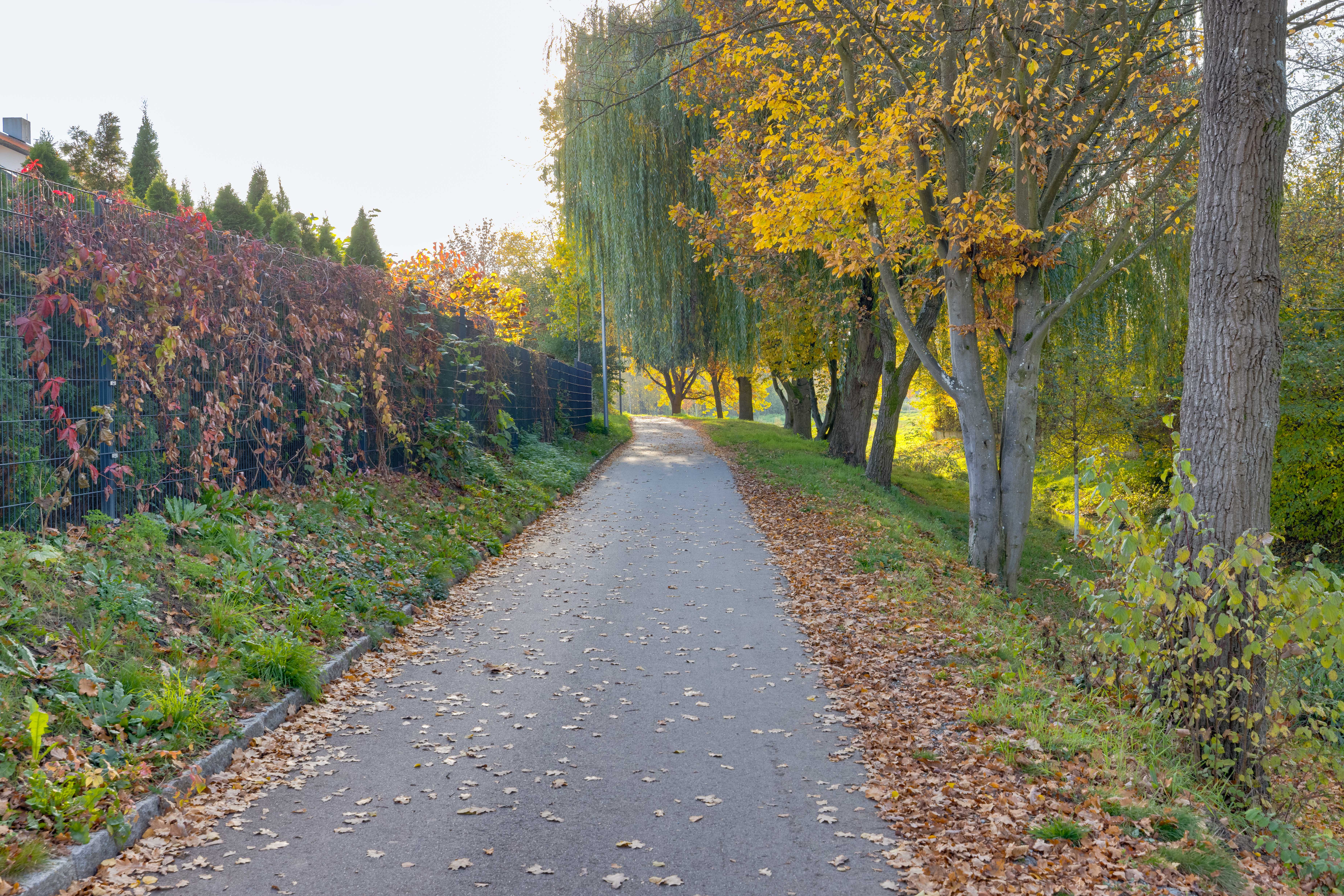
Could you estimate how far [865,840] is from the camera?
4.09m

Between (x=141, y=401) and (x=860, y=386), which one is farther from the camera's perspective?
(x=860, y=386)

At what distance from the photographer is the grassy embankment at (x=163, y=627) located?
401 centimetres

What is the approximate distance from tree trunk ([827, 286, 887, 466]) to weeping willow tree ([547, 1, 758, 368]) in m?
2.80

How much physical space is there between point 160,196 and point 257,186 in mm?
6689

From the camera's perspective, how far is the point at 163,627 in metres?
5.66

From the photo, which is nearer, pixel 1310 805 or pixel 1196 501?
pixel 1196 501

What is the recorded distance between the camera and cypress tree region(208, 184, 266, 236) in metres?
17.0

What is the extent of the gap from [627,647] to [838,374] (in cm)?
2454

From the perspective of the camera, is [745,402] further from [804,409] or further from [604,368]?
[604,368]

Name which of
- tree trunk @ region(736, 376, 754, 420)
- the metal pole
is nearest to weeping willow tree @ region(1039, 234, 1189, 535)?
the metal pole

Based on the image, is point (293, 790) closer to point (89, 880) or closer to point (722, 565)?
point (89, 880)

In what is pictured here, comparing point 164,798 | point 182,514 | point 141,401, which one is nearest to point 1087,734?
point 164,798

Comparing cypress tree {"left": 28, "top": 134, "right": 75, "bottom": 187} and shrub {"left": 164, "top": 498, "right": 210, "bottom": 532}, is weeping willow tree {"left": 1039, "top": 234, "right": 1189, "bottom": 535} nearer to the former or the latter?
shrub {"left": 164, "top": 498, "right": 210, "bottom": 532}

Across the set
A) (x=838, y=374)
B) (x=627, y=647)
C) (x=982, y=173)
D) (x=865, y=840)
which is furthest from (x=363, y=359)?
(x=838, y=374)
